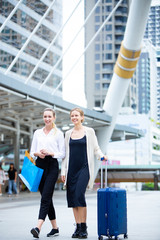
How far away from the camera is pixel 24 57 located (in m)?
26.0

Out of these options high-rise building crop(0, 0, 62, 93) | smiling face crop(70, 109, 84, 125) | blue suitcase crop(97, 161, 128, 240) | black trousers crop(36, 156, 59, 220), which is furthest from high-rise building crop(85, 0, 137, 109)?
blue suitcase crop(97, 161, 128, 240)

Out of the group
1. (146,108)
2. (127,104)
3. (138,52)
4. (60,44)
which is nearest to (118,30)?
(127,104)

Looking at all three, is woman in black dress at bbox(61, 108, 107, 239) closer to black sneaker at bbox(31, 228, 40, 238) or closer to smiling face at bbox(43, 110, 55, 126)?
smiling face at bbox(43, 110, 55, 126)

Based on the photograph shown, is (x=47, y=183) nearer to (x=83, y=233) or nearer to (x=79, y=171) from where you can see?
(x=79, y=171)

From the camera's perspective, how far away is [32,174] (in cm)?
679

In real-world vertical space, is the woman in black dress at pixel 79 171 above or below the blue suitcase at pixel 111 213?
above

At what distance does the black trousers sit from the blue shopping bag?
96 millimetres

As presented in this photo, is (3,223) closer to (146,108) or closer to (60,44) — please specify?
(60,44)

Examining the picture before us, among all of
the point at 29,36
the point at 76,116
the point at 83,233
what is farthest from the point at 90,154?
the point at 29,36

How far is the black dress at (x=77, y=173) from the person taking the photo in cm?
672

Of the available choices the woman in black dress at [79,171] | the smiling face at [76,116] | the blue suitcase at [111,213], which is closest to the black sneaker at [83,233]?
the woman in black dress at [79,171]

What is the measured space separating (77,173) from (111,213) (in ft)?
2.14

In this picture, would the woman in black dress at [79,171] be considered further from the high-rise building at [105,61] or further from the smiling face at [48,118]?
the high-rise building at [105,61]

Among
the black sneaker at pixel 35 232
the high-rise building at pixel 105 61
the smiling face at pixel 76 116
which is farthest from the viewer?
the high-rise building at pixel 105 61
